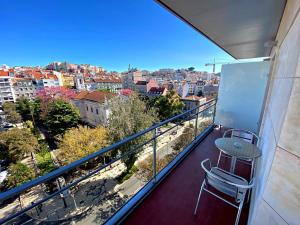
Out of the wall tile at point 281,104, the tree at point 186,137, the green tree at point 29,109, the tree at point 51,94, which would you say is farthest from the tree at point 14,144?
the wall tile at point 281,104

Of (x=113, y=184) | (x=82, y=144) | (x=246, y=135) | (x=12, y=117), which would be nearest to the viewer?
(x=246, y=135)

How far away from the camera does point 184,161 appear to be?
8.38 feet

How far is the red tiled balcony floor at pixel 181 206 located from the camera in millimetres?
1510

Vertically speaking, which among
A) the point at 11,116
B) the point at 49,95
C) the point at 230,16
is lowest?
the point at 11,116

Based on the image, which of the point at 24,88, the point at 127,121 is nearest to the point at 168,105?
the point at 127,121

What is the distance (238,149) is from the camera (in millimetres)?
1696

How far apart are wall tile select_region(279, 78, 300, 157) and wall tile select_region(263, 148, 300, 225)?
3 centimetres

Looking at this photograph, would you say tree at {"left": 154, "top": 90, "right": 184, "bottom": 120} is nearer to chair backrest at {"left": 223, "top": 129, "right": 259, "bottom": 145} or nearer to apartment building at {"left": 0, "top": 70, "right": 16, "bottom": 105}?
chair backrest at {"left": 223, "top": 129, "right": 259, "bottom": 145}

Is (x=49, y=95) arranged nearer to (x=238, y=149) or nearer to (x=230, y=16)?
(x=230, y=16)

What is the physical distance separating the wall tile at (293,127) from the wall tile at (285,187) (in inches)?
1.3

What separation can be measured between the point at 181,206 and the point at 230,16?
2.33 metres

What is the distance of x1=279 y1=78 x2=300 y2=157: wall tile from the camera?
0.53m

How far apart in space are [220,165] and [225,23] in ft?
7.35

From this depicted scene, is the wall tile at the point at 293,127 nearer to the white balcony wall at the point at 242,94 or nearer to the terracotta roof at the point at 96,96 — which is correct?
the white balcony wall at the point at 242,94
